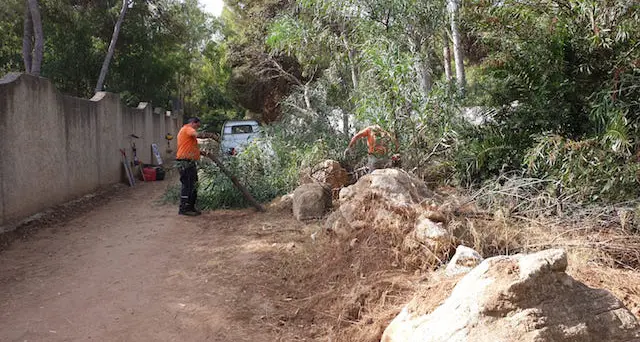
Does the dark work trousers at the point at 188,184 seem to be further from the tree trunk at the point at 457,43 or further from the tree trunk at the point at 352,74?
the tree trunk at the point at 457,43

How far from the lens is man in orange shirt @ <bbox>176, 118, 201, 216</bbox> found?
773 centimetres

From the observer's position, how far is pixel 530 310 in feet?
8.09

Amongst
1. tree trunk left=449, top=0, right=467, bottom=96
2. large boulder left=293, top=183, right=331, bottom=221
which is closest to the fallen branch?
large boulder left=293, top=183, right=331, bottom=221

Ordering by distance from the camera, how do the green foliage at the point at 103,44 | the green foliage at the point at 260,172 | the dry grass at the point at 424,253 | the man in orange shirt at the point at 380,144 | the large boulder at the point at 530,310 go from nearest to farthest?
the large boulder at the point at 530,310, the dry grass at the point at 424,253, the man in orange shirt at the point at 380,144, the green foliage at the point at 260,172, the green foliage at the point at 103,44

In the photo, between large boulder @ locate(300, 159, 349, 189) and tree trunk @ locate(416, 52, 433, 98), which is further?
large boulder @ locate(300, 159, 349, 189)

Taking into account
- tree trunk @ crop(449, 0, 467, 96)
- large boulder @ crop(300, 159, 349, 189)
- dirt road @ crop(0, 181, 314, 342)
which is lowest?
dirt road @ crop(0, 181, 314, 342)

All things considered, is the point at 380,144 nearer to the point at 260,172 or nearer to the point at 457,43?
the point at 260,172

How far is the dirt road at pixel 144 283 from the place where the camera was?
358 cm

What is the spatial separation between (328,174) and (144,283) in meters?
3.89

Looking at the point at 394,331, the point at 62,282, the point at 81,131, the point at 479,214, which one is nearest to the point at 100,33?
the point at 81,131

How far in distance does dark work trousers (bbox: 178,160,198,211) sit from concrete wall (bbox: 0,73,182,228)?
2035 millimetres

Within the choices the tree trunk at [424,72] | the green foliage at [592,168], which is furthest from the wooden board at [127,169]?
the green foliage at [592,168]

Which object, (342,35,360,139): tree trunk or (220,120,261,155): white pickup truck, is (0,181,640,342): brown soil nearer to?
(342,35,360,139): tree trunk

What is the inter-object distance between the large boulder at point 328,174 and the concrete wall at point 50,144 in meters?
4.07
